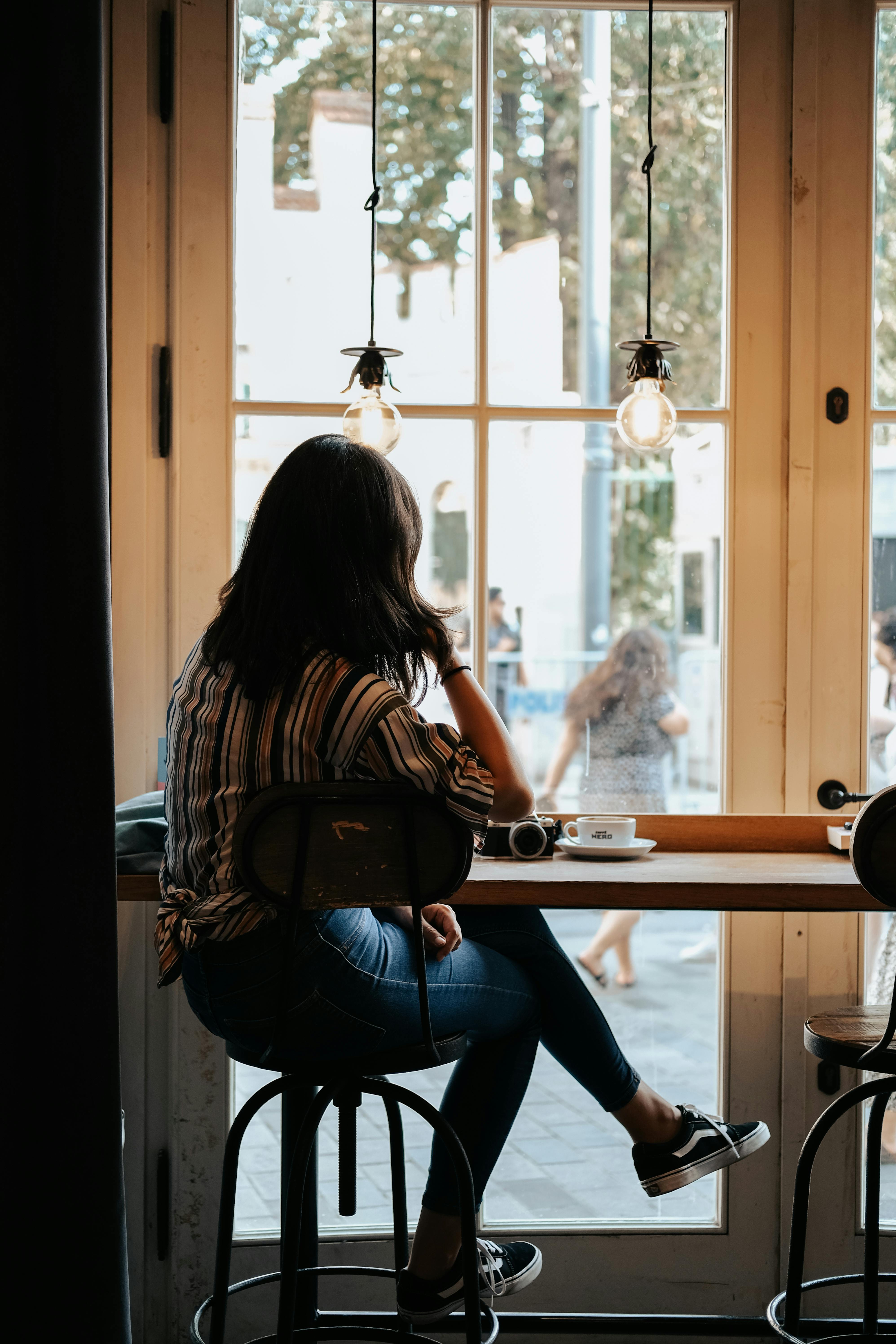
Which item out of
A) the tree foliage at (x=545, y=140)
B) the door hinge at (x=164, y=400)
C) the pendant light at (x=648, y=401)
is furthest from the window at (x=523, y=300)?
the pendant light at (x=648, y=401)

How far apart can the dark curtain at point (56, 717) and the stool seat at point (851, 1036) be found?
36.6 inches

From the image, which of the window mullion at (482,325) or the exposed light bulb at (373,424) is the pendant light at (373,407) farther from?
the window mullion at (482,325)

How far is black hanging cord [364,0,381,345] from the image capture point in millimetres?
2125

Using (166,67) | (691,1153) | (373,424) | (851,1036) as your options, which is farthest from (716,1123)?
(166,67)

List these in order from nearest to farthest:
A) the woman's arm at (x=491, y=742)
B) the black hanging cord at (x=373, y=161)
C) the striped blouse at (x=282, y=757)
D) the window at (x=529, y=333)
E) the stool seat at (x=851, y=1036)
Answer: the striped blouse at (x=282, y=757), the stool seat at (x=851, y=1036), the woman's arm at (x=491, y=742), the black hanging cord at (x=373, y=161), the window at (x=529, y=333)

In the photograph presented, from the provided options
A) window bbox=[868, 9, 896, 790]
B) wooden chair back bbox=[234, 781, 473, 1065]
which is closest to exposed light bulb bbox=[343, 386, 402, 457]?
wooden chair back bbox=[234, 781, 473, 1065]

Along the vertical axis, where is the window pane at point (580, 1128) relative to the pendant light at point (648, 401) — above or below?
below

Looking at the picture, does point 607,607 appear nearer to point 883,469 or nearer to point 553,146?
point 883,469

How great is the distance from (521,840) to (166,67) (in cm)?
155

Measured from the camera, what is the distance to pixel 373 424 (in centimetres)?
199

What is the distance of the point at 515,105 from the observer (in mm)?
2229

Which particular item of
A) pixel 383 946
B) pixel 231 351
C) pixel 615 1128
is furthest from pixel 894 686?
pixel 231 351

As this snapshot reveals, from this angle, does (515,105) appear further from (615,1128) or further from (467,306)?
(615,1128)

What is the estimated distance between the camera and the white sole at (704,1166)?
69.6 inches
